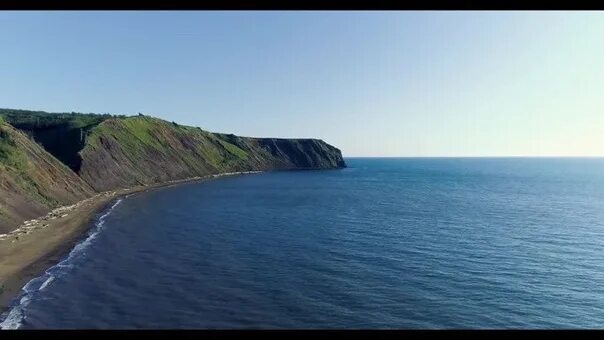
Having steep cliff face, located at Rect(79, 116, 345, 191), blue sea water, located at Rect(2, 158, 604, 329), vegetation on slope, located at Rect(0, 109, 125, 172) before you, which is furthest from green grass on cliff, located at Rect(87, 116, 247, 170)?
blue sea water, located at Rect(2, 158, 604, 329)

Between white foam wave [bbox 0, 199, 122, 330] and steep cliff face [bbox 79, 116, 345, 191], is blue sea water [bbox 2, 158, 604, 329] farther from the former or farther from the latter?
steep cliff face [bbox 79, 116, 345, 191]

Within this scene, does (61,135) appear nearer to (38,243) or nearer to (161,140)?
(161,140)

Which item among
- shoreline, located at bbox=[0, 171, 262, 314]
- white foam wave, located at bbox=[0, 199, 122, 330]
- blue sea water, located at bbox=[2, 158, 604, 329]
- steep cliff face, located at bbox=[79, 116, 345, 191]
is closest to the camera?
white foam wave, located at bbox=[0, 199, 122, 330]

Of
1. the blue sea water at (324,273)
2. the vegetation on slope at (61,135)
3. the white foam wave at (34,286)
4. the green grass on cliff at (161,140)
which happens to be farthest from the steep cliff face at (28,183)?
the green grass on cliff at (161,140)

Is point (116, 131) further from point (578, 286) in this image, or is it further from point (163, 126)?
point (578, 286)

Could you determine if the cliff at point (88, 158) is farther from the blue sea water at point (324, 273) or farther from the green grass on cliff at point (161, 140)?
the blue sea water at point (324, 273)

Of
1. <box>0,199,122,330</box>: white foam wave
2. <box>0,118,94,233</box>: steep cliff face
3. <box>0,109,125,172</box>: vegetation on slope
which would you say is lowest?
<box>0,199,122,330</box>: white foam wave

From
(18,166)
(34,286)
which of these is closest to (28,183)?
(18,166)
